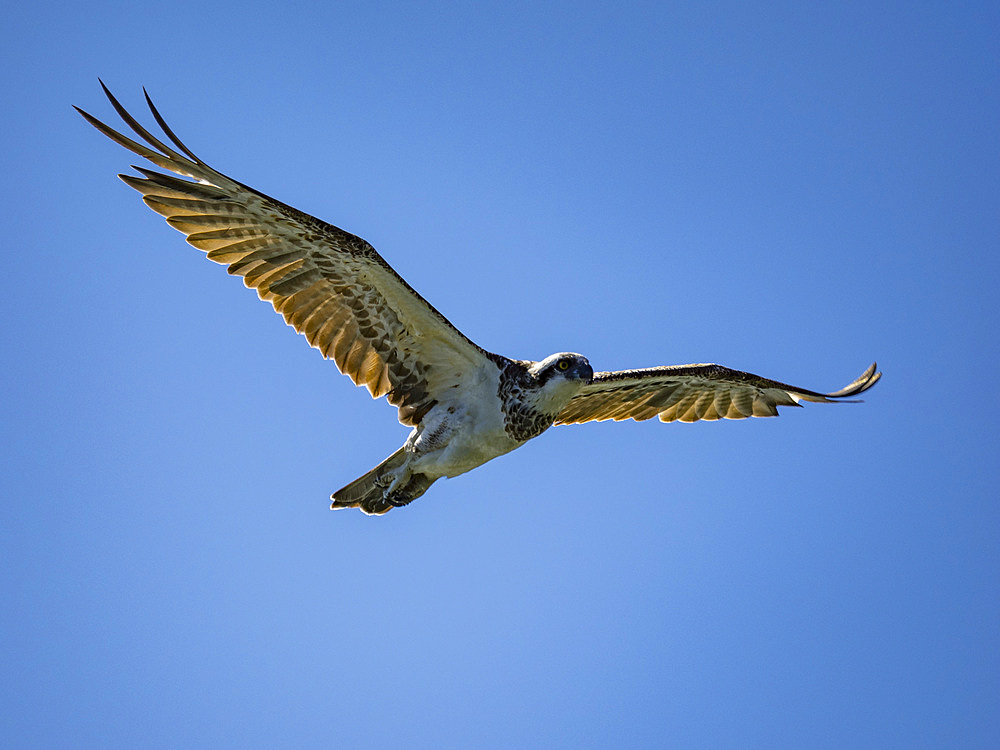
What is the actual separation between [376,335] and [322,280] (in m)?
0.79

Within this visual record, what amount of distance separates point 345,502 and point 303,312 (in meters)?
1.96

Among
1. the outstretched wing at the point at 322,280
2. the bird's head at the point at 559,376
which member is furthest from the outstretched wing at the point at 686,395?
the outstretched wing at the point at 322,280

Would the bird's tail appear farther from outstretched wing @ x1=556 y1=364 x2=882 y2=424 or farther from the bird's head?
outstretched wing @ x1=556 y1=364 x2=882 y2=424

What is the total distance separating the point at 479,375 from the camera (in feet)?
32.1

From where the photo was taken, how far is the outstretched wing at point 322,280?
348 inches

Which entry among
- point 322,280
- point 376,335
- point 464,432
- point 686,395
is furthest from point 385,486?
point 686,395

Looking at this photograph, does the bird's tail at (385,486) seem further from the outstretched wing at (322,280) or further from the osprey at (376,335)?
the outstretched wing at (322,280)

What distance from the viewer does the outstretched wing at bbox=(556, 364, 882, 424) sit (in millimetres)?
10967

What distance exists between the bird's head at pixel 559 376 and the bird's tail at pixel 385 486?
1570mm

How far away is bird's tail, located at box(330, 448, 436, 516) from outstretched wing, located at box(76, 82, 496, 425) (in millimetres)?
476

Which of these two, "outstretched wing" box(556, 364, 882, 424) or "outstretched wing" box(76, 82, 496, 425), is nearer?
"outstretched wing" box(76, 82, 496, 425)

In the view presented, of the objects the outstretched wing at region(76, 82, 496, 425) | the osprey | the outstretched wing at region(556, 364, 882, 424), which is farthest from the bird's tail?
the outstretched wing at region(556, 364, 882, 424)

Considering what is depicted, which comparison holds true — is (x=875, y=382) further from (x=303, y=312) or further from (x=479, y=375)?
(x=303, y=312)

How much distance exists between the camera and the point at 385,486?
392 inches
